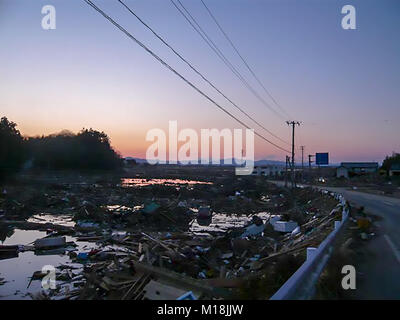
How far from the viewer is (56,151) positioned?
79.6 m

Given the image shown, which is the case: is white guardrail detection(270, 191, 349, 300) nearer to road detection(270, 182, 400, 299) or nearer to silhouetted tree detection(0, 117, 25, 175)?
road detection(270, 182, 400, 299)

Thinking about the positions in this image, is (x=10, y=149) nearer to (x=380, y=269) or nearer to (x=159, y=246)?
(x=159, y=246)

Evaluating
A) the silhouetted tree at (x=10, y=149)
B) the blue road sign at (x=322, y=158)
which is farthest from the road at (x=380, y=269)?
the silhouetted tree at (x=10, y=149)

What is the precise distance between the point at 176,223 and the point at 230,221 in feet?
14.4

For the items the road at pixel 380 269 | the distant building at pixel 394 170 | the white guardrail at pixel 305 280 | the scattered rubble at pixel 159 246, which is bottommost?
the scattered rubble at pixel 159 246

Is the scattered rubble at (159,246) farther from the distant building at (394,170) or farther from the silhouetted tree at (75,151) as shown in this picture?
the distant building at (394,170)

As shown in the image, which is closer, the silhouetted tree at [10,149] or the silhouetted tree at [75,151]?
the silhouetted tree at [10,149]

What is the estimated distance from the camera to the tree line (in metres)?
62.4

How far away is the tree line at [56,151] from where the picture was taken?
205 ft

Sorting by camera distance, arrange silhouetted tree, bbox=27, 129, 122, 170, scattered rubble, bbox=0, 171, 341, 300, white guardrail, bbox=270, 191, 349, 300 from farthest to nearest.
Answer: silhouetted tree, bbox=27, 129, 122, 170
scattered rubble, bbox=0, 171, 341, 300
white guardrail, bbox=270, 191, 349, 300

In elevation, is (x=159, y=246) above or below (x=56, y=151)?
below

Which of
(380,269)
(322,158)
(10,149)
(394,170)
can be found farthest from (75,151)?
(380,269)

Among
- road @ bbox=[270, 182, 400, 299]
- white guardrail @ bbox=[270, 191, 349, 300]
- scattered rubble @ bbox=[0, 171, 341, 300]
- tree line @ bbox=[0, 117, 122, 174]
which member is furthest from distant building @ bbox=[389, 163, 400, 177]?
white guardrail @ bbox=[270, 191, 349, 300]
